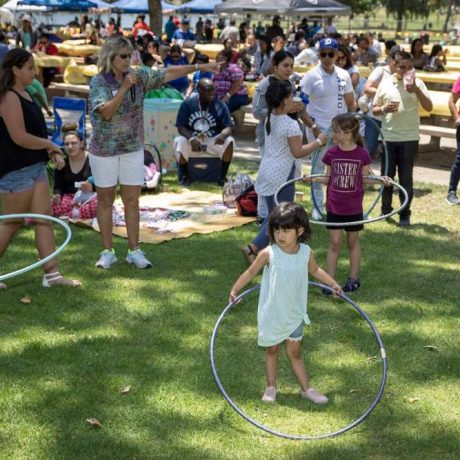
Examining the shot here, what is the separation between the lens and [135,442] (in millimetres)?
4418

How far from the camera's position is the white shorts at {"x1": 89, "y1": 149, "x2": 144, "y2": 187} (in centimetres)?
693

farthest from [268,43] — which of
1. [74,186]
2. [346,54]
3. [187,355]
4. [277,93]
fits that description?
[187,355]

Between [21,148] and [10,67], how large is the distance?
1.99ft

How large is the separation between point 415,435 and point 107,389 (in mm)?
1835

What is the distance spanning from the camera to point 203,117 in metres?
11.0

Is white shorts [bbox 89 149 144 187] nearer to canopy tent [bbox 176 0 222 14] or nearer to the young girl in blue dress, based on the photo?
the young girl in blue dress

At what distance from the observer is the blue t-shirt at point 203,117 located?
1098 cm

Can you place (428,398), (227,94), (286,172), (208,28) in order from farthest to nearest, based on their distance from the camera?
(208,28)
(227,94)
(286,172)
(428,398)

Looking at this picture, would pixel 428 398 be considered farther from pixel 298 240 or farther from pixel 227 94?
pixel 227 94

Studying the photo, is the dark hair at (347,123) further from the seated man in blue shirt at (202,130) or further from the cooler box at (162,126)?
the cooler box at (162,126)

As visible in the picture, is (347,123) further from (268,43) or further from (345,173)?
(268,43)

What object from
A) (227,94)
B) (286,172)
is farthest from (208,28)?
(286,172)

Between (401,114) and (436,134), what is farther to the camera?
(436,134)

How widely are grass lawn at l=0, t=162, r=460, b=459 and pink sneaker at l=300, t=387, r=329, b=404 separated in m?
0.05
